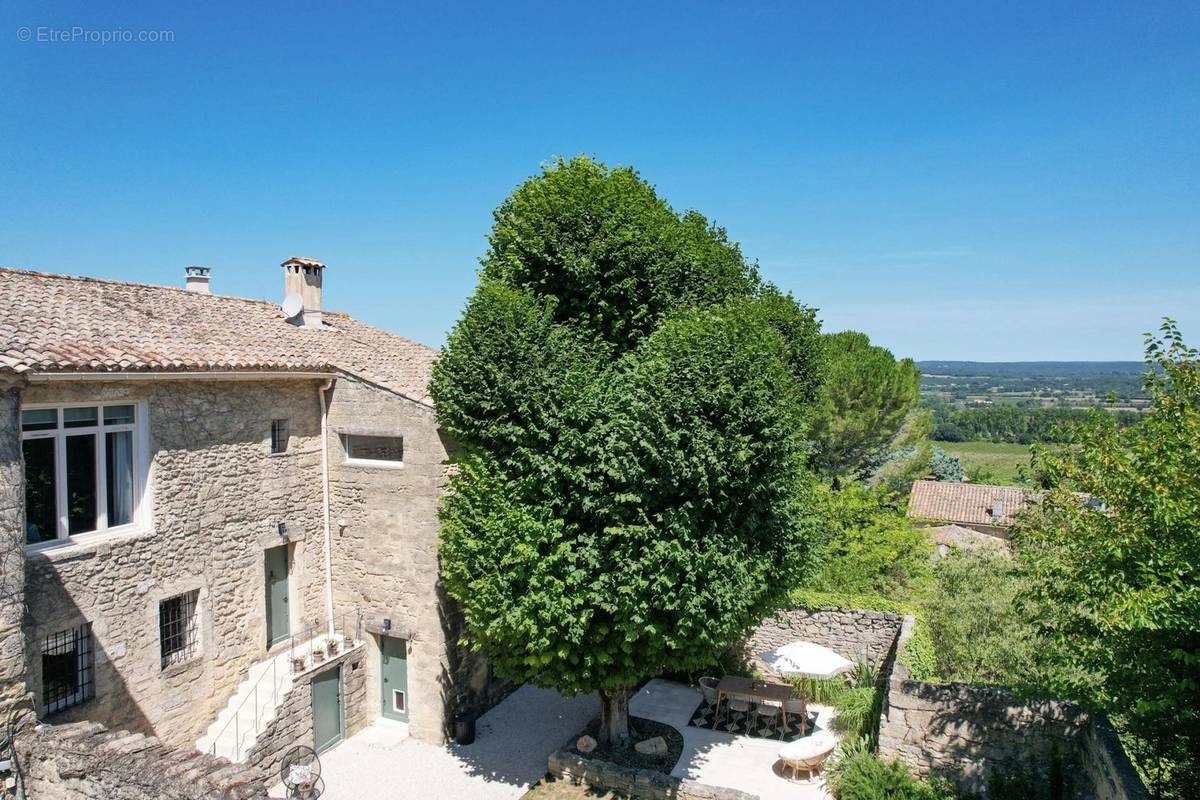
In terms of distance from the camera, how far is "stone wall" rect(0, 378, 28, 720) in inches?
354

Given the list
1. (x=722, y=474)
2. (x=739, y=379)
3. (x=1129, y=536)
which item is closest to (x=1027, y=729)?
(x=1129, y=536)

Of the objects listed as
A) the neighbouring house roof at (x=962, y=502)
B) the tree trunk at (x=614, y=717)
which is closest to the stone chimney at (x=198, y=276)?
the tree trunk at (x=614, y=717)

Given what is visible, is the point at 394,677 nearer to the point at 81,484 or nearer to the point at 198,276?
the point at 81,484

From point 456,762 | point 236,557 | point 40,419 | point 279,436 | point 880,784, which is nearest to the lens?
point 40,419

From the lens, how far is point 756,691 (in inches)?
618

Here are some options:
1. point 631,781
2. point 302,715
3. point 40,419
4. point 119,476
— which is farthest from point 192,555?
point 631,781

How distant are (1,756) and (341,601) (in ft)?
21.4

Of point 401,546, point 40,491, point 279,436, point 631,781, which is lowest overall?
point 631,781

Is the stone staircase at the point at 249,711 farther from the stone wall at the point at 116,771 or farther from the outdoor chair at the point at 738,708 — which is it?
the outdoor chair at the point at 738,708

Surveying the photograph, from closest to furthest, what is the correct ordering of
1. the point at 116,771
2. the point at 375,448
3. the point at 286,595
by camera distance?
the point at 116,771
the point at 286,595
the point at 375,448

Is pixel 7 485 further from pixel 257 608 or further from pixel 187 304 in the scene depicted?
pixel 187 304

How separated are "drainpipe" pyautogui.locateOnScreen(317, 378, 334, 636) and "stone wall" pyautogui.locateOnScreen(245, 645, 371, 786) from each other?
106cm

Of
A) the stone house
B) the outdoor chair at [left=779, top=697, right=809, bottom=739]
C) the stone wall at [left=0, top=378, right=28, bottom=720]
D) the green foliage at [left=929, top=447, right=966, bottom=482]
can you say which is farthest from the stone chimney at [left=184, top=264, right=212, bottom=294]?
the green foliage at [left=929, top=447, right=966, bottom=482]

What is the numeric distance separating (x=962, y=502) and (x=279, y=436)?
42.9m
